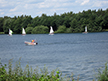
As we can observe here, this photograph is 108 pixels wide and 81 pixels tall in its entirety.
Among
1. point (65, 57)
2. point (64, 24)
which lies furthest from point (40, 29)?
point (65, 57)

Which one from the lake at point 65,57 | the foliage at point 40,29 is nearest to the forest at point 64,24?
the foliage at point 40,29

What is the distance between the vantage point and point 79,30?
157 metres

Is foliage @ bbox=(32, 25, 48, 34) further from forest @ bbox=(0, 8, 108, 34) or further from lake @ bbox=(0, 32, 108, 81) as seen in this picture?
lake @ bbox=(0, 32, 108, 81)

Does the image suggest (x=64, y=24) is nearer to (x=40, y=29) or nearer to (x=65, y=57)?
(x=40, y=29)

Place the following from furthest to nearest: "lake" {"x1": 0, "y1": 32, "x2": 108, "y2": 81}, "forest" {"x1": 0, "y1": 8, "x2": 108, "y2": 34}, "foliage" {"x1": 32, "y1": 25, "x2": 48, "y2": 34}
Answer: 1. "foliage" {"x1": 32, "y1": 25, "x2": 48, "y2": 34}
2. "forest" {"x1": 0, "y1": 8, "x2": 108, "y2": 34}
3. "lake" {"x1": 0, "y1": 32, "x2": 108, "y2": 81}

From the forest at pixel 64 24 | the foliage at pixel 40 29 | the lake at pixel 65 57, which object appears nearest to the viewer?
the lake at pixel 65 57

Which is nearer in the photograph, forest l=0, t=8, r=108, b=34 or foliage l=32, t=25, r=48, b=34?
forest l=0, t=8, r=108, b=34

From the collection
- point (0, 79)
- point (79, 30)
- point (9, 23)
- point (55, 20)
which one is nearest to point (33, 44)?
point (0, 79)

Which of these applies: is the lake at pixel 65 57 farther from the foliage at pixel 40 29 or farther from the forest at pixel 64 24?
the foliage at pixel 40 29

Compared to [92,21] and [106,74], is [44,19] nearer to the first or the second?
[92,21]

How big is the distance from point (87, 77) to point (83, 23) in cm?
13736

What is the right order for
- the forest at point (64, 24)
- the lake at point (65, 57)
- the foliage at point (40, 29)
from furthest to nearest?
the foliage at point (40, 29), the forest at point (64, 24), the lake at point (65, 57)

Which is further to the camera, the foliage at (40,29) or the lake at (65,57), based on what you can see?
the foliage at (40,29)

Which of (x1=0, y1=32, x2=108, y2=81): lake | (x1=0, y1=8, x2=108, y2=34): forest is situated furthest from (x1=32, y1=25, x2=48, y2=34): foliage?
(x1=0, y1=32, x2=108, y2=81): lake
